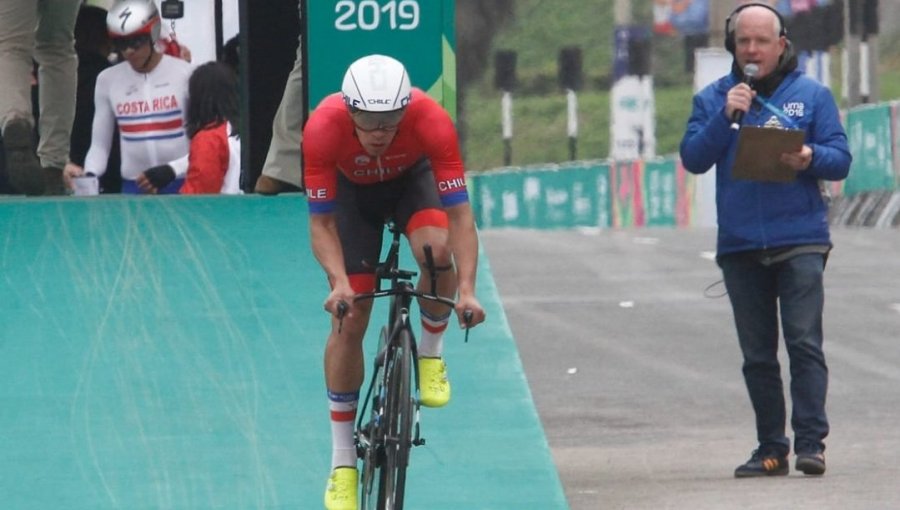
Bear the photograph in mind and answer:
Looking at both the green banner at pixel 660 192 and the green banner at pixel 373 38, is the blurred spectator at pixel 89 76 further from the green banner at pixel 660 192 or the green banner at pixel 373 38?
the green banner at pixel 660 192

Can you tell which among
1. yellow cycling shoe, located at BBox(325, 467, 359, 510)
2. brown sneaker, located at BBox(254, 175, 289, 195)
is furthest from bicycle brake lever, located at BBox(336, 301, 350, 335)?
brown sneaker, located at BBox(254, 175, 289, 195)

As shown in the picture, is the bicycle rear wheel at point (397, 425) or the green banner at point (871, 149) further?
the green banner at point (871, 149)

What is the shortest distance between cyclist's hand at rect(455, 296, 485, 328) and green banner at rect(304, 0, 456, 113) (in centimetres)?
398

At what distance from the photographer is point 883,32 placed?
70.6 meters

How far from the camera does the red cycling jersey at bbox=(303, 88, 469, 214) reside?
7.28 m

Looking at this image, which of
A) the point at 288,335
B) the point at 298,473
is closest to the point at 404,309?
the point at 298,473

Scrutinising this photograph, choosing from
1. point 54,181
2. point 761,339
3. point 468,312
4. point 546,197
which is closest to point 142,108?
point 54,181

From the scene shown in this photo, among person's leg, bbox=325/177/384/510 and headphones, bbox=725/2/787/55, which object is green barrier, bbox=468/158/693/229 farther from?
person's leg, bbox=325/177/384/510

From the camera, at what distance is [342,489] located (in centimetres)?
762

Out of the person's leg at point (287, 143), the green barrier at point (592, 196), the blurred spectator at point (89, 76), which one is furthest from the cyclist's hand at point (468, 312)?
the green barrier at point (592, 196)

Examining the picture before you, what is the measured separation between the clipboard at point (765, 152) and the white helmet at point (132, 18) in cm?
462

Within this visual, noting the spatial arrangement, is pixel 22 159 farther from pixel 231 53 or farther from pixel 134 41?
pixel 231 53

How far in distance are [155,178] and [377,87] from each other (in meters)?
5.93

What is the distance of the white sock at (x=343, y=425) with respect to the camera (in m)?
7.69
